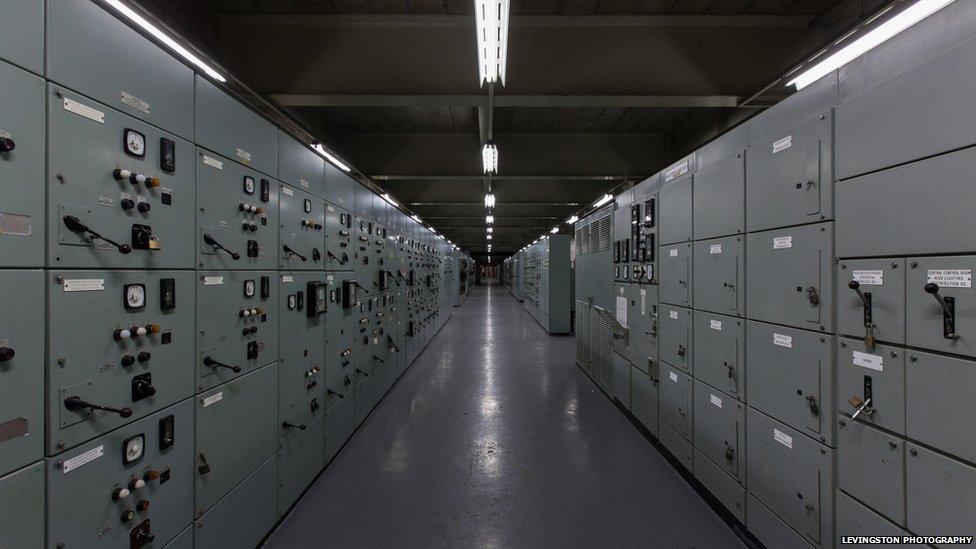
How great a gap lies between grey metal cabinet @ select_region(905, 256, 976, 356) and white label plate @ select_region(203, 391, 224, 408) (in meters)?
3.44

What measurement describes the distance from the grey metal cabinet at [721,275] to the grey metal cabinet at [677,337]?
9.9 inches

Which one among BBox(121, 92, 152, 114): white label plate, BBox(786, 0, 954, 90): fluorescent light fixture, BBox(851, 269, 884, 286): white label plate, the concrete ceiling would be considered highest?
the concrete ceiling

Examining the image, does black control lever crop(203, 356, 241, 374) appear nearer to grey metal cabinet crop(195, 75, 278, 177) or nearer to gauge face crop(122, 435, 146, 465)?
gauge face crop(122, 435, 146, 465)

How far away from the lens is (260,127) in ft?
8.05

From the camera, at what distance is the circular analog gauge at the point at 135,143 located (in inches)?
60.7

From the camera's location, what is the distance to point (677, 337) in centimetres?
334

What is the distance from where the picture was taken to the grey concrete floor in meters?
2.52

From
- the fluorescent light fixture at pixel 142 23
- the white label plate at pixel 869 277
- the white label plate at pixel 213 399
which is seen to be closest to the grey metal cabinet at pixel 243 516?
the white label plate at pixel 213 399

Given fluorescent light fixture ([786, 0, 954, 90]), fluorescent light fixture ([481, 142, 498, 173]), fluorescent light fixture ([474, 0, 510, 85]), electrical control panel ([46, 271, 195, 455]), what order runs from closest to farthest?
1. electrical control panel ([46, 271, 195, 455])
2. fluorescent light fixture ([786, 0, 954, 90])
3. fluorescent light fixture ([474, 0, 510, 85])
4. fluorescent light fixture ([481, 142, 498, 173])

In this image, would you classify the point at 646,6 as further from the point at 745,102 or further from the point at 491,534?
the point at 491,534

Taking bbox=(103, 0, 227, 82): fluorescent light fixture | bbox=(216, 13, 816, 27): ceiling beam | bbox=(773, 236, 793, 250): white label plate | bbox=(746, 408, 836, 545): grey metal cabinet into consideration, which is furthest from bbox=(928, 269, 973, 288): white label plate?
bbox=(103, 0, 227, 82): fluorescent light fixture

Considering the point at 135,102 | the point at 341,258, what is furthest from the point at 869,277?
the point at 341,258

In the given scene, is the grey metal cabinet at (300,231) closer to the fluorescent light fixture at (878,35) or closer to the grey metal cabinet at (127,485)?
the grey metal cabinet at (127,485)

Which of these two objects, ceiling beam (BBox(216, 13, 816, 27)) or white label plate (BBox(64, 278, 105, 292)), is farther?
Answer: ceiling beam (BBox(216, 13, 816, 27))
